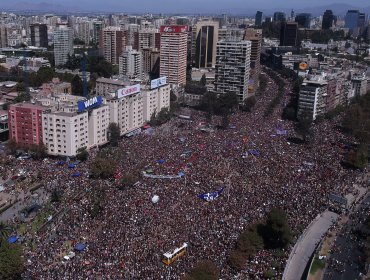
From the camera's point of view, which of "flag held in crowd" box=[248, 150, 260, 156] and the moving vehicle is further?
"flag held in crowd" box=[248, 150, 260, 156]

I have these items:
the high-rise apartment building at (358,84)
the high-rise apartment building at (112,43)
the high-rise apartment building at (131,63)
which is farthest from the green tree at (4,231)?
the high-rise apartment building at (112,43)

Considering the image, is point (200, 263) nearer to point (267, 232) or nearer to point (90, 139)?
point (267, 232)

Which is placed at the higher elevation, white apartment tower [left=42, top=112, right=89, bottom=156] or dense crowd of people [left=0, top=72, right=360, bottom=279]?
white apartment tower [left=42, top=112, right=89, bottom=156]

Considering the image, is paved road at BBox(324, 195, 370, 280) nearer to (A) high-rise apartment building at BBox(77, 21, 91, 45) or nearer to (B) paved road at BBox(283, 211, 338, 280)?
(B) paved road at BBox(283, 211, 338, 280)

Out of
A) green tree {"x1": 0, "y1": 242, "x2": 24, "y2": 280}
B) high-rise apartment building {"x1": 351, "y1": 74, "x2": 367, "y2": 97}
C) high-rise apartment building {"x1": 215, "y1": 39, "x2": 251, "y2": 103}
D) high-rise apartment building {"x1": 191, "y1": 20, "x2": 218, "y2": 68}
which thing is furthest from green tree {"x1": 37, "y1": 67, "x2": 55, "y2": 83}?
green tree {"x1": 0, "y1": 242, "x2": 24, "y2": 280}

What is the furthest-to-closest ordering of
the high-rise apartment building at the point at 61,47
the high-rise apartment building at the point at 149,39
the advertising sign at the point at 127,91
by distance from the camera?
the high-rise apartment building at the point at 149,39 → the high-rise apartment building at the point at 61,47 → the advertising sign at the point at 127,91

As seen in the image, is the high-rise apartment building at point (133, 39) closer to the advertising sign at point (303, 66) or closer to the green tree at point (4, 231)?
the advertising sign at point (303, 66)

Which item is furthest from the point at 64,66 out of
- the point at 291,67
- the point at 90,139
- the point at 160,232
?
the point at 160,232
